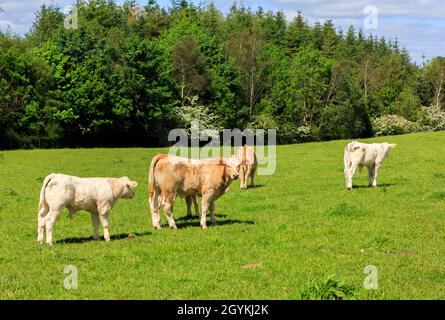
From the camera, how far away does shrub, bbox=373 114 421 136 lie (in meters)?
92.4

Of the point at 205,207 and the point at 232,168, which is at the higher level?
the point at 232,168

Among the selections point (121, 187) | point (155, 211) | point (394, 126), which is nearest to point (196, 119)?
point (394, 126)

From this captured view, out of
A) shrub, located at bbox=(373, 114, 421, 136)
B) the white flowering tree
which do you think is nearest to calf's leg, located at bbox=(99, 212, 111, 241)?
the white flowering tree

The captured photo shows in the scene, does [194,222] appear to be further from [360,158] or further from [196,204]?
[360,158]

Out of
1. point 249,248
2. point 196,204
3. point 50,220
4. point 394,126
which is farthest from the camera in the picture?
point 394,126

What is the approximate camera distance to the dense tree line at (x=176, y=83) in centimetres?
6231

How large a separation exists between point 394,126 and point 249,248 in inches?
3292

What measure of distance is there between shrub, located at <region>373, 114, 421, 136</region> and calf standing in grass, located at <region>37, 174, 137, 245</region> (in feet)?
270

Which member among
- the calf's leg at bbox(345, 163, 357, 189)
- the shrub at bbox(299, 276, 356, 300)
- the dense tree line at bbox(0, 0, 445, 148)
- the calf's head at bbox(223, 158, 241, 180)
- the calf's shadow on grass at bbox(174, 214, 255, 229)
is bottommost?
the calf's shadow on grass at bbox(174, 214, 255, 229)

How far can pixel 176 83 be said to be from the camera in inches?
2987

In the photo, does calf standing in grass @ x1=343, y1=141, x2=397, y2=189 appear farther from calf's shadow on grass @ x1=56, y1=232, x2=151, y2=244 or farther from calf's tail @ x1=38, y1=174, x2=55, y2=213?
calf's tail @ x1=38, y1=174, x2=55, y2=213

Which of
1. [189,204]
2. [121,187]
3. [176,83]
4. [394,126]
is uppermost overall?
[176,83]

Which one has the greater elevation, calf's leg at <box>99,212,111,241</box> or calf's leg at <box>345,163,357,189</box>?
calf's leg at <box>345,163,357,189</box>
